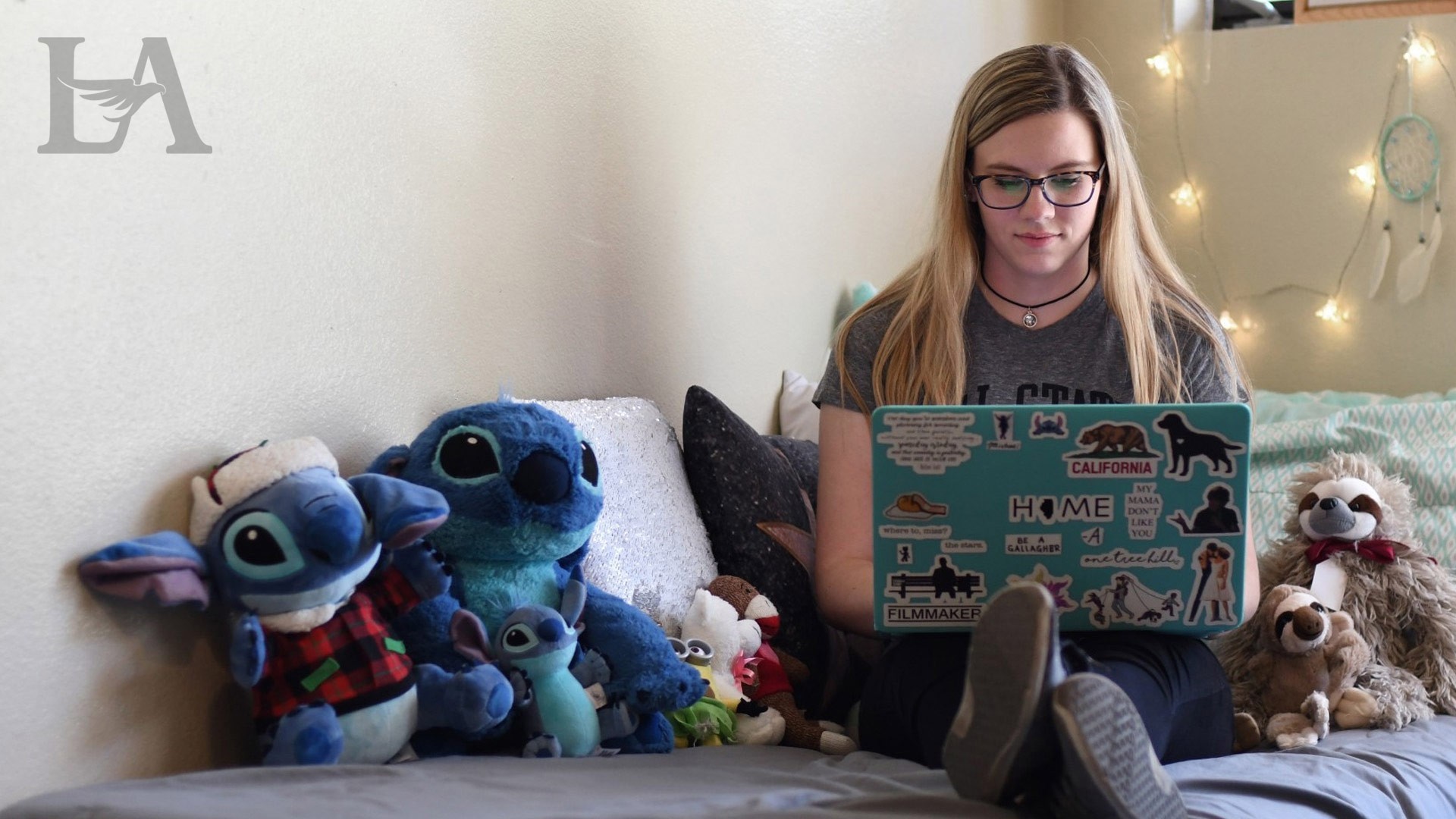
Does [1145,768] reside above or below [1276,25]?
below

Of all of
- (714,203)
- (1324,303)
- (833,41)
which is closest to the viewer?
(714,203)

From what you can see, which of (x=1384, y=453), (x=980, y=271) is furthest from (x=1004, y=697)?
(x=1384, y=453)

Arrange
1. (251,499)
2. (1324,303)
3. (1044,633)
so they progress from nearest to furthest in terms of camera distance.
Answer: (1044,633) < (251,499) < (1324,303)

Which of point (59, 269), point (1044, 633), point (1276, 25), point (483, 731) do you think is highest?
point (1276, 25)

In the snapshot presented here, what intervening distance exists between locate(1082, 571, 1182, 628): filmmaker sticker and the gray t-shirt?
39cm

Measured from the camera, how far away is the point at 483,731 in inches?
43.6

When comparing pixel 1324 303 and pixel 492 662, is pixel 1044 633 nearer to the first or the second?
pixel 492 662

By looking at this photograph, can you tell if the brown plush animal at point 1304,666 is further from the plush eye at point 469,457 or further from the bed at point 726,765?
the plush eye at point 469,457

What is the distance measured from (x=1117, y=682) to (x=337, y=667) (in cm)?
65

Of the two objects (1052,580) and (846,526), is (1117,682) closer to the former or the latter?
(1052,580)

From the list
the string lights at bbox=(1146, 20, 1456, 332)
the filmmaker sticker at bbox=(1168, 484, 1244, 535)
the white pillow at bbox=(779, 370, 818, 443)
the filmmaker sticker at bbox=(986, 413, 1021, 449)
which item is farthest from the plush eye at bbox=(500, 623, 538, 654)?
the string lights at bbox=(1146, 20, 1456, 332)

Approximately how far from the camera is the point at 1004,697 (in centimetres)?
89

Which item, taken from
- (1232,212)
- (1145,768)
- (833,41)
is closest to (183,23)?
(1145,768)

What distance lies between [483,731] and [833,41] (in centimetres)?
148
